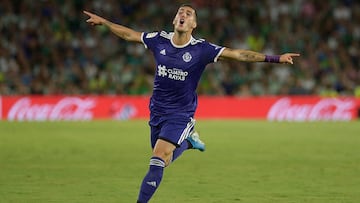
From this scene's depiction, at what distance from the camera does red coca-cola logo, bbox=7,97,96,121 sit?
26945mm

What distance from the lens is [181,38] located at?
9.64 metres

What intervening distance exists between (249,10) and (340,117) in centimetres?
593

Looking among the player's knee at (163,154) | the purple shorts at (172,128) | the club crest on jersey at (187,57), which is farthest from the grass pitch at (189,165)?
the club crest on jersey at (187,57)

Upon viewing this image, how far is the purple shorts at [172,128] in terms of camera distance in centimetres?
938

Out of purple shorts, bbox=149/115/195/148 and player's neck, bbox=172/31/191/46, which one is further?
player's neck, bbox=172/31/191/46

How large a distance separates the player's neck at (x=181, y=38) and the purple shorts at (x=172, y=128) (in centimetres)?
85

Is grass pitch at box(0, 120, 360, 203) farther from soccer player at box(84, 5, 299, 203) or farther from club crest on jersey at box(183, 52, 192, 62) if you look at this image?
club crest on jersey at box(183, 52, 192, 62)

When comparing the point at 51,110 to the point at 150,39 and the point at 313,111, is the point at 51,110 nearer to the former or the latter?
the point at 313,111

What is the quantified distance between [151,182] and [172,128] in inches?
32.0

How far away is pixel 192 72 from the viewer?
9633mm

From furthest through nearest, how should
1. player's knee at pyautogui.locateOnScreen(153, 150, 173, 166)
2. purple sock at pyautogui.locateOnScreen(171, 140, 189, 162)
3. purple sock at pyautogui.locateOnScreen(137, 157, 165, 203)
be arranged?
purple sock at pyautogui.locateOnScreen(171, 140, 189, 162), player's knee at pyautogui.locateOnScreen(153, 150, 173, 166), purple sock at pyautogui.locateOnScreen(137, 157, 165, 203)

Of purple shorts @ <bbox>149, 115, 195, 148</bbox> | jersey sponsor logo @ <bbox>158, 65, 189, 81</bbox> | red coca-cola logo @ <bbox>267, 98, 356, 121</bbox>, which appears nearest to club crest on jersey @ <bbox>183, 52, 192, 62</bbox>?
jersey sponsor logo @ <bbox>158, 65, 189, 81</bbox>

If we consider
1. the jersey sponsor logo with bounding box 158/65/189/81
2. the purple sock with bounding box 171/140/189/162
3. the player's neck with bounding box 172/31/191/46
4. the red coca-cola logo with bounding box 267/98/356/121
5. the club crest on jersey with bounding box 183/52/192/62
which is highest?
the player's neck with bounding box 172/31/191/46

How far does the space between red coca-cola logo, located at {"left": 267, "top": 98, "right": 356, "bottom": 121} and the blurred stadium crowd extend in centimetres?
66
